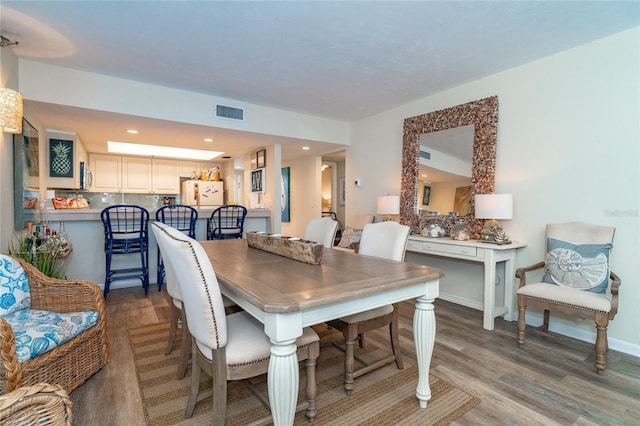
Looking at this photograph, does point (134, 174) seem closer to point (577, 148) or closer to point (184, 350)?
point (184, 350)

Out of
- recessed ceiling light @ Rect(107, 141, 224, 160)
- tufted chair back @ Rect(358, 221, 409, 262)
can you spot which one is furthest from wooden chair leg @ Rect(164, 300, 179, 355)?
recessed ceiling light @ Rect(107, 141, 224, 160)

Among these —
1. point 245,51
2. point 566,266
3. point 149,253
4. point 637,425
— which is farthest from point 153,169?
point 637,425

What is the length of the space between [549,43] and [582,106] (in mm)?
600

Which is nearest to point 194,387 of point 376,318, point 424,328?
point 376,318

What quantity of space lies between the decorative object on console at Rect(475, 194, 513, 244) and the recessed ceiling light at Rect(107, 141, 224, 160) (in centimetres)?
475

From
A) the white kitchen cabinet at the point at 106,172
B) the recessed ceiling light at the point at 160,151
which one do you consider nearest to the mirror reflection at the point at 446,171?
the recessed ceiling light at the point at 160,151

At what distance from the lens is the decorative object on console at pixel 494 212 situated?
2.83m

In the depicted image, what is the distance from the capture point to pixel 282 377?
1.14 meters

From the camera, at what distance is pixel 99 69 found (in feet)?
10.2

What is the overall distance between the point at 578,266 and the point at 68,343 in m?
3.46

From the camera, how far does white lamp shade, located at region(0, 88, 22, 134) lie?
6.81 feet

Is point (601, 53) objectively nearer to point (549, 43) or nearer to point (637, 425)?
point (549, 43)

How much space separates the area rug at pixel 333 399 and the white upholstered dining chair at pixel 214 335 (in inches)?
13.4

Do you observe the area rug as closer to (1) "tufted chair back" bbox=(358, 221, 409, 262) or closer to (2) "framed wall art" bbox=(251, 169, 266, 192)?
(1) "tufted chair back" bbox=(358, 221, 409, 262)
